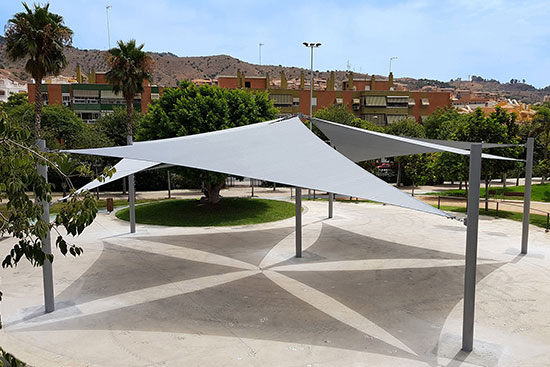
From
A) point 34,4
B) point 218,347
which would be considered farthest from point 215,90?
point 218,347

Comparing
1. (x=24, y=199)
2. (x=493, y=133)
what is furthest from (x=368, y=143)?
(x=24, y=199)

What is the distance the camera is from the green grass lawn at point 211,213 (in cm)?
1983

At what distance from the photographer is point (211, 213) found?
21.6m

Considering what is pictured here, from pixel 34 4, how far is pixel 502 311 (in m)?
26.4

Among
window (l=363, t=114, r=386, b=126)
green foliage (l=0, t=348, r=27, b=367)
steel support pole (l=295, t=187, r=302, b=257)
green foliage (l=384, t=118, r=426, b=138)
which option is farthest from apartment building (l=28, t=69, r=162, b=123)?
green foliage (l=0, t=348, r=27, b=367)

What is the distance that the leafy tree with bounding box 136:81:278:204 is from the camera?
20.8 metres

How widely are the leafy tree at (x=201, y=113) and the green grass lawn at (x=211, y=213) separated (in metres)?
1.52

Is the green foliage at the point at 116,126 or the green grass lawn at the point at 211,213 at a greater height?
the green foliage at the point at 116,126

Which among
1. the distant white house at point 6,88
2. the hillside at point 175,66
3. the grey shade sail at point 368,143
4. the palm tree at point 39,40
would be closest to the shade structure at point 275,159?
the grey shade sail at point 368,143

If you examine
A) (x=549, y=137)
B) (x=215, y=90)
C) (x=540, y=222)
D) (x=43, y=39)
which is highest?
(x=43, y=39)

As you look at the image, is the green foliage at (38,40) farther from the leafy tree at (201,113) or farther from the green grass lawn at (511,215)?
the green grass lawn at (511,215)

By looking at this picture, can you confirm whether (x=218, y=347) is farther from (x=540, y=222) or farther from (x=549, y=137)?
(x=549, y=137)

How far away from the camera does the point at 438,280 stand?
38.0ft

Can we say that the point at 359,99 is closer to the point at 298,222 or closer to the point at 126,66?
the point at 126,66
